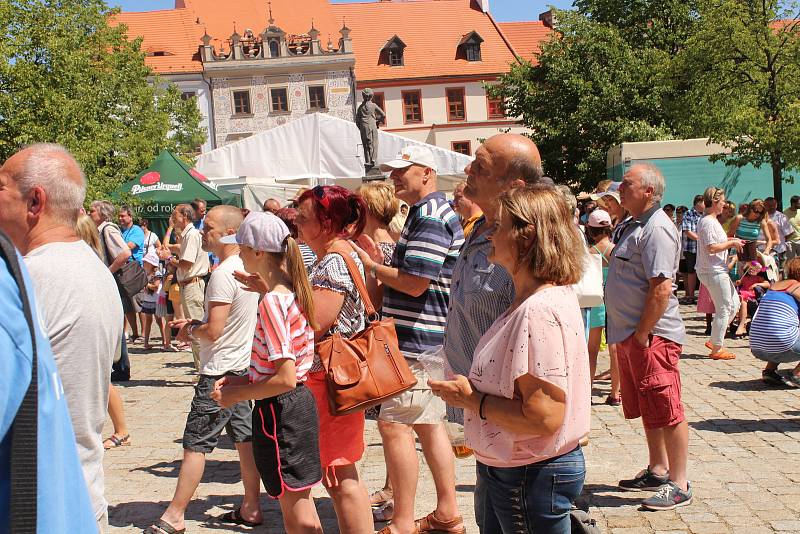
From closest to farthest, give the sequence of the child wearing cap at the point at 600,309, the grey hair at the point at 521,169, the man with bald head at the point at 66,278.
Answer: the man with bald head at the point at 66,278, the grey hair at the point at 521,169, the child wearing cap at the point at 600,309

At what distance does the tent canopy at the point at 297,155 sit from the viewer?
74.8ft

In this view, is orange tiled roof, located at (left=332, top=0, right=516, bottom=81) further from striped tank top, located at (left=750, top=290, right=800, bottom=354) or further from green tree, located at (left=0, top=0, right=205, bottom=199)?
striped tank top, located at (left=750, top=290, right=800, bottom=354)

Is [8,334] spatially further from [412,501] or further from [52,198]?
[412,501]

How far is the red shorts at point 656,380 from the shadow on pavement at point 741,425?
7.37 feet

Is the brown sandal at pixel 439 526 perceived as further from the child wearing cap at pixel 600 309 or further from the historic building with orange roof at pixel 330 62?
the historic building with orange roof at pixel 330 62

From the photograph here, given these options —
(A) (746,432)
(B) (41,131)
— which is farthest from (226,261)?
(B) (41,131)

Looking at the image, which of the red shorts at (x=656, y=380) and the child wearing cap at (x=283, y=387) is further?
the red shorts at (x=656, y=380)

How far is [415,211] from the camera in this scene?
4543 millimetres

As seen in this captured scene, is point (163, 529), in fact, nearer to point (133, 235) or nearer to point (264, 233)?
point (264, 233)

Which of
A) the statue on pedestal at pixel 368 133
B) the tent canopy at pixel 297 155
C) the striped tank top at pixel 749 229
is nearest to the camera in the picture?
the striped tank top at pixel 749 229

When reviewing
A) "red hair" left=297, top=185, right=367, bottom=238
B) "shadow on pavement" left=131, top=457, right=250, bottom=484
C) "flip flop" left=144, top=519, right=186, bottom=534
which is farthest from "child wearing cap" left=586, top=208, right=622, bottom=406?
"flip flop" left=144, top=519, right=186, bottom=534

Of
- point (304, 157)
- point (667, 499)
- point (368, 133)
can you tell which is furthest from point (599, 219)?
point (304, 157)

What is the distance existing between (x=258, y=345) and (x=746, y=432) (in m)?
4.86

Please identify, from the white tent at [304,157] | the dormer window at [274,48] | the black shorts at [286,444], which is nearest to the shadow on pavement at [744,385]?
the black shorts at [286,444]
